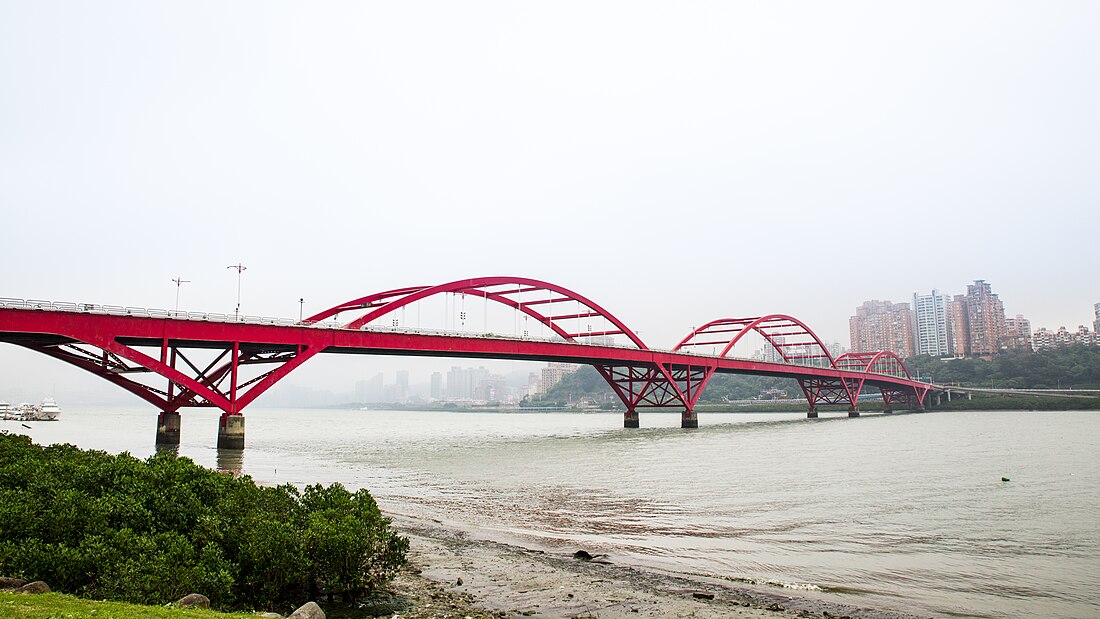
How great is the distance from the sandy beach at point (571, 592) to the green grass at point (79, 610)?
256 centimetres

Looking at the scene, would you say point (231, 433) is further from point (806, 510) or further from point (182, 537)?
point (182, 537)

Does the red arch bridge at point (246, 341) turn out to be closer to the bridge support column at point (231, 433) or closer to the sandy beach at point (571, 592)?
the bridge support column at point (231, 433)

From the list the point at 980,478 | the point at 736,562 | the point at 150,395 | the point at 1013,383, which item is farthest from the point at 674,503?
the point at 1013,383

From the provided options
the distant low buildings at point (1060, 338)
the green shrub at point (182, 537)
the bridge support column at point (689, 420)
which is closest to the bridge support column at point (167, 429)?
the green shrub at point (182, 537)

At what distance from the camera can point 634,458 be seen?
3434cm

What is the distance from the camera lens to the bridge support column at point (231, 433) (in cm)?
3550

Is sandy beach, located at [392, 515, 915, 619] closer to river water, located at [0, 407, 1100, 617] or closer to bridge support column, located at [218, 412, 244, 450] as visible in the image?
river water, located at [0, 407, 1100, 617]

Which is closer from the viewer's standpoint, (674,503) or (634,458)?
(674,503)

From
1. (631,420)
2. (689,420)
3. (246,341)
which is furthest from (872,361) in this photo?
(246,341)

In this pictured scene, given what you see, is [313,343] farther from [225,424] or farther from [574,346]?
[574,346]

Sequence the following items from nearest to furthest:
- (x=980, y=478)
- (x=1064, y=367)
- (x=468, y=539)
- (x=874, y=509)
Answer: (x=468, y=539) → (x=874, y=509) → (x=980, y=478) → (x=1064, y=367)

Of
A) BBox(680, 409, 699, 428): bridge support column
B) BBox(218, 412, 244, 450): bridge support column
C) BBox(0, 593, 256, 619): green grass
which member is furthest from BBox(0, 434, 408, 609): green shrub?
BBox(680, 409, 699, 428): bridge support column

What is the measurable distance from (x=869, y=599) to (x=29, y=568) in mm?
11010

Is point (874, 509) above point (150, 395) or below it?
below
